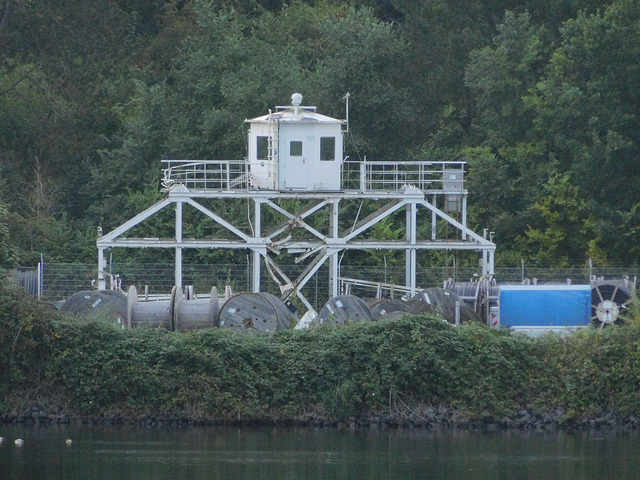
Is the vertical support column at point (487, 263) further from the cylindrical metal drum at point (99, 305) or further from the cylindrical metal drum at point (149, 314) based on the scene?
the cylindrical metal drum at point (99, 305)

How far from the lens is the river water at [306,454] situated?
2462 centimetres

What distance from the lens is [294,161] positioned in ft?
130

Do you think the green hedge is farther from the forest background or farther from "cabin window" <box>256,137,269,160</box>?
the forest background

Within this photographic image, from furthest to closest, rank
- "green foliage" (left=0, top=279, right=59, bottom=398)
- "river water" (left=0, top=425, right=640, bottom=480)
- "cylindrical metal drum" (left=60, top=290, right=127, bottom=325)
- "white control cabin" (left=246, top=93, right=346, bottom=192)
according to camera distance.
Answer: "white control cabin" (left=246, top=93, right=346, bottom=192) < "cylindrical metal drum" (left=60, top=290, right=127, bottom=325) < "green foliage" (left=0, top=279, right=59, bottom=398) < "river water" (left=0, top=425, right=640, bottom=480)

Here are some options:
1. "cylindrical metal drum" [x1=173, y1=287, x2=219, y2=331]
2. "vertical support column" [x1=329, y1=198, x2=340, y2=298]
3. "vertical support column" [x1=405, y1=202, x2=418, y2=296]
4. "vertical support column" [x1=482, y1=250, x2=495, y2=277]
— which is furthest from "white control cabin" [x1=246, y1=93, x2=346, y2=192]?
"cylindrical metal drum" [x1=173, y1=287, x2=219, y2=331]

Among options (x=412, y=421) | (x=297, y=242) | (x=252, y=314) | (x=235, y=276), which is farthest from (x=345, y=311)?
(x=235, y=276)

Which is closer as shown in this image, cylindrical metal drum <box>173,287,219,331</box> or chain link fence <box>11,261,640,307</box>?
cylindrical metal drum <box>173,287,219,331</box>

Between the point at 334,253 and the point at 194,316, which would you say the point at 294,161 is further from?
the point at 194,316

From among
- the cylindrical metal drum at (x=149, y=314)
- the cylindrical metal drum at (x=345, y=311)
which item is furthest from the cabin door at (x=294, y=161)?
the cylindrical metal drum at (x=149, y=314)

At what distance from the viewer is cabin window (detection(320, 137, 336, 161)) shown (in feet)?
130

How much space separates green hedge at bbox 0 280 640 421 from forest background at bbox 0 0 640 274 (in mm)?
17047

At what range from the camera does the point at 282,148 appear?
39469 millimetres

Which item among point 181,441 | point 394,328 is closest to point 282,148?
point 394,328

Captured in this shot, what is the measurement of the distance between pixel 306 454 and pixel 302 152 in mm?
14810
